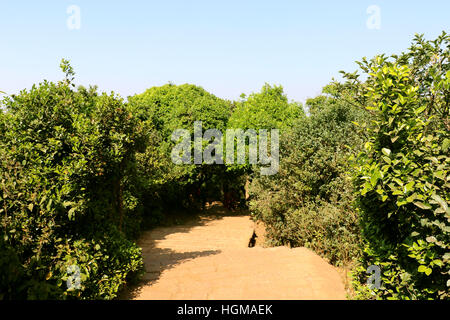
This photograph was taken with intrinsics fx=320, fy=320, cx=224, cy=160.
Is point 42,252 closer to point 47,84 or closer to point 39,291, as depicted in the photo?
point 39,291

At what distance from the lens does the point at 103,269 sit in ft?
21.2

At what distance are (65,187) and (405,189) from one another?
5377mm

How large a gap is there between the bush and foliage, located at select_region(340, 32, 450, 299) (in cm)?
486

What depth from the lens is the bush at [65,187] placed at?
5.34 metres

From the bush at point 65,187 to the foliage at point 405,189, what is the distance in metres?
4.86

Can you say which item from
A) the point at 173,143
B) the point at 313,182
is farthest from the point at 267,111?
the point at 313,182

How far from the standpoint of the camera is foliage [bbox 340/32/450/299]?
4.12 metres

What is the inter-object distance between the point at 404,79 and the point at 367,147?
43.1 inches

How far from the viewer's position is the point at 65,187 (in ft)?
18.6

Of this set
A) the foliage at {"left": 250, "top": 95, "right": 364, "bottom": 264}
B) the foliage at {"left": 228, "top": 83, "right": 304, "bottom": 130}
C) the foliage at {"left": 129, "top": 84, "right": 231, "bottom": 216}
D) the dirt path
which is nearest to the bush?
the dirt path
